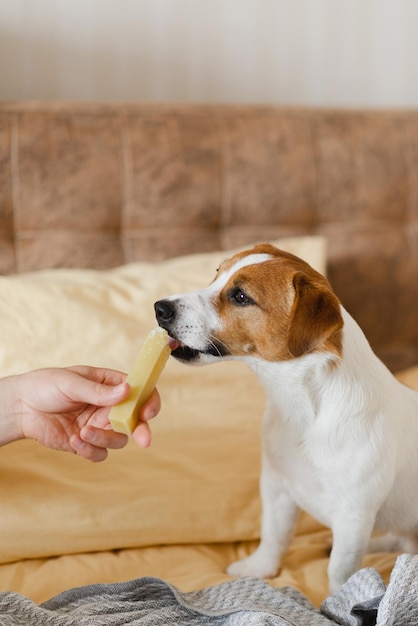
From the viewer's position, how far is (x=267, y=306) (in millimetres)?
1389

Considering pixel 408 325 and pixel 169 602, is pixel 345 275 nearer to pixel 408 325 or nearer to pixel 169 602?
pixel 408 325

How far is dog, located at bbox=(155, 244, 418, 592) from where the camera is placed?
1.37m

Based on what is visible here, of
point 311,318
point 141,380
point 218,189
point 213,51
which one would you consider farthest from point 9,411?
point 213,51

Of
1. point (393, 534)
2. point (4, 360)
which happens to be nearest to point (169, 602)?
point (393, 534)

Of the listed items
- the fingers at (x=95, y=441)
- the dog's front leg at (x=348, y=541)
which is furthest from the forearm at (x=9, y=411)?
the dog's front leg at (x=348, y=541)

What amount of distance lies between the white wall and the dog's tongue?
1235 mm

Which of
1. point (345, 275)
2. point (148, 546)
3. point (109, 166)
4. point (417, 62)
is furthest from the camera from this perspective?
point (417, 62)

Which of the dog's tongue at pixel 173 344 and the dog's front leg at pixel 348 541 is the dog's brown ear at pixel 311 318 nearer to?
the dog's tongue at pixel 173 344

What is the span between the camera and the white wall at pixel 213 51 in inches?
89.5

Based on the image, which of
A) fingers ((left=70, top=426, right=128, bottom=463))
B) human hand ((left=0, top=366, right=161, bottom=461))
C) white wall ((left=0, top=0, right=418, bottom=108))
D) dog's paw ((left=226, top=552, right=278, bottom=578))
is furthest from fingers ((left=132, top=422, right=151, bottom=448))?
white wall ((left=0, top=0, right=418, bottom=108))

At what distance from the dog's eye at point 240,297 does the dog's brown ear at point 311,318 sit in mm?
89

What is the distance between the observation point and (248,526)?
5.37 ft

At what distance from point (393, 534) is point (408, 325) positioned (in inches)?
31.0

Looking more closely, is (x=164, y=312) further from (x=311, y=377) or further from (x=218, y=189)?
(x=218, y=189)
